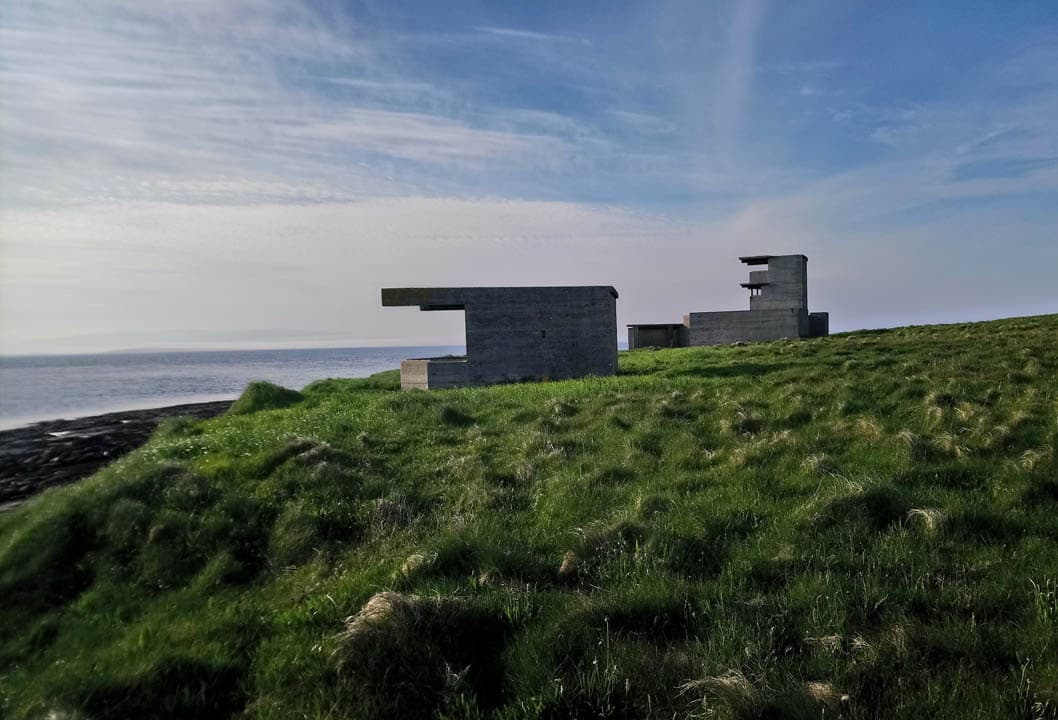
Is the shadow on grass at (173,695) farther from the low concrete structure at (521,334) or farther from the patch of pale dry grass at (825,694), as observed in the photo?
the low concrete structure at (521,334)

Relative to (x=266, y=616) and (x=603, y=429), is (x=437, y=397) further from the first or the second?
(x=266, y=616)

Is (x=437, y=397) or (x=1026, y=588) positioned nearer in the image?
(x=1026, y=588)

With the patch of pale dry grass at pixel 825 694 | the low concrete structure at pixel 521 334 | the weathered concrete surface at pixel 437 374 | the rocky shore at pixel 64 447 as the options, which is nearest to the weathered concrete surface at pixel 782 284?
the low concrete structure at pixel 521 334

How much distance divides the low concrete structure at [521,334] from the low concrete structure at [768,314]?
84.3ft

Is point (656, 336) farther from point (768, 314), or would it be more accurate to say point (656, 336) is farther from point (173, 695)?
point (173, 695)

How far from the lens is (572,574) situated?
6242mm

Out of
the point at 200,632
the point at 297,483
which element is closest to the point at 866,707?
the point at 200,632

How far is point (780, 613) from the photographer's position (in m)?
5.04

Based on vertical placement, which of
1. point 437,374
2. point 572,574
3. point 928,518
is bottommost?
point 572,574

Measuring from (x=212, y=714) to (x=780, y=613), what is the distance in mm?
4651

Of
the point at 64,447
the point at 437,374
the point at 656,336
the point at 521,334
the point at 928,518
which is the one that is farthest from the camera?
the point at 656,336

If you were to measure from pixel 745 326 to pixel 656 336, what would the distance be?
8566mm

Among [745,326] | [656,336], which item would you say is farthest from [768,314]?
[656,336]

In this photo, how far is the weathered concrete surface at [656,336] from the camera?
182ft
